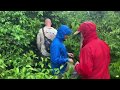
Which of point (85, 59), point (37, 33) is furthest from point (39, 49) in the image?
point (85, 59)

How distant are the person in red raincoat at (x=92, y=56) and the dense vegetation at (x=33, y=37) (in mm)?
106

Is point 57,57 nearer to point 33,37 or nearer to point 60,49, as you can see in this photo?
point 60,49

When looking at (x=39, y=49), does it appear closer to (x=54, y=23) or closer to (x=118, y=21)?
(x=54, y=23)

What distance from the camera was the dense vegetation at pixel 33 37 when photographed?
5902mm

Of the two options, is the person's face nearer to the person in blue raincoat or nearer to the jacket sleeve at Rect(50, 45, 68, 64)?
the person in blue raincoat

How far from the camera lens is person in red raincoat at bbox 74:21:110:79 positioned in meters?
5.69

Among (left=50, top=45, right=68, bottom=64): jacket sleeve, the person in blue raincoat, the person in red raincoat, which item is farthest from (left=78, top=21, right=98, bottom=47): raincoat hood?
(left=50, top=45, right=68, bottom=64): jacket sleeve

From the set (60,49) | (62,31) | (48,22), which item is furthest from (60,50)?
(48,22)

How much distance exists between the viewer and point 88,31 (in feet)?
18.7

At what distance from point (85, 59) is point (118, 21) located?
0.68 metres

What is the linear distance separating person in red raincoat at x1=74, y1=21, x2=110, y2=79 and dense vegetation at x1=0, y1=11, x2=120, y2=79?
0.35 ft

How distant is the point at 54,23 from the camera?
600 cm

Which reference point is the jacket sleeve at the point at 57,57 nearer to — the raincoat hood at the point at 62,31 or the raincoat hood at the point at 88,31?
the raincoat hood at the point at 62,31
